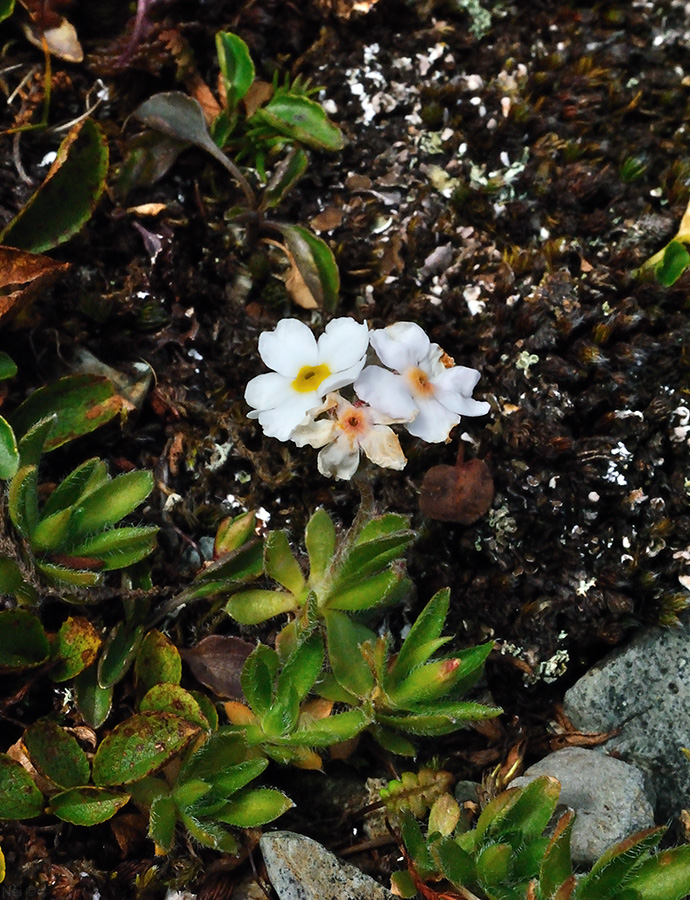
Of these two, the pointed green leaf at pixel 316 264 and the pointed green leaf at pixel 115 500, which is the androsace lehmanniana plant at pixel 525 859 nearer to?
the pointed green leaf at pixel 115 500

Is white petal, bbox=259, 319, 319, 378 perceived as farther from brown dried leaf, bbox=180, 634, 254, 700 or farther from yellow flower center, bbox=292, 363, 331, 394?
brown dried leaf, bbox=180, 634, 254, 700

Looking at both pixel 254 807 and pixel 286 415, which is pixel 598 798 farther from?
pixel 286 415

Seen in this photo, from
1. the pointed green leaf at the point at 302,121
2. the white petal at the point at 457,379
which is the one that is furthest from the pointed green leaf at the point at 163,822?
the pointed green leaf at the point at 302,121

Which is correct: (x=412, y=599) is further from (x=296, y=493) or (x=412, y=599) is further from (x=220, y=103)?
(x=220, y=103)

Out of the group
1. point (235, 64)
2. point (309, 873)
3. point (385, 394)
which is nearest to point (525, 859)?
point (309, 873)

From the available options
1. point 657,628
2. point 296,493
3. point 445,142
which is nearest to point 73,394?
point 296,493
